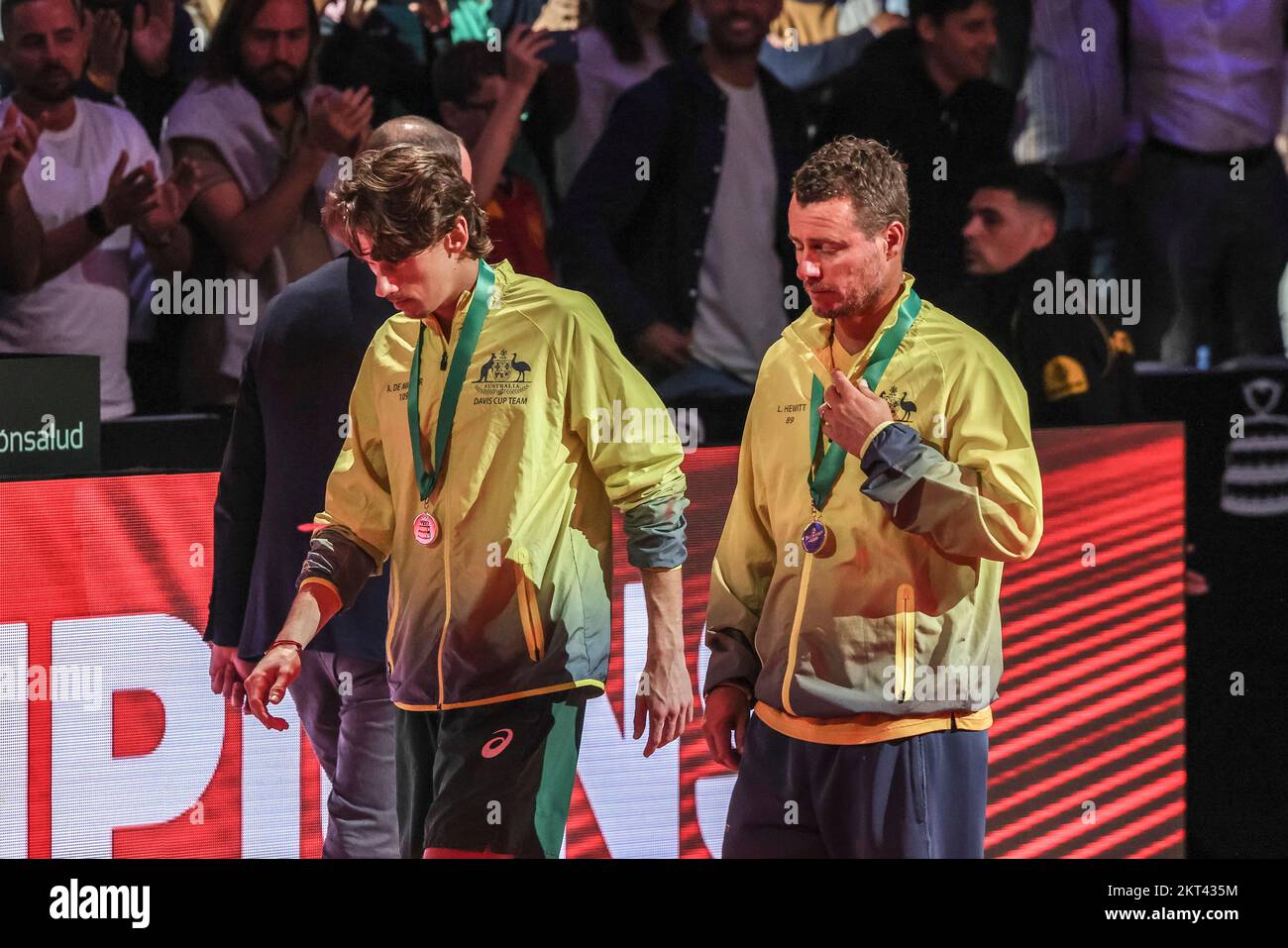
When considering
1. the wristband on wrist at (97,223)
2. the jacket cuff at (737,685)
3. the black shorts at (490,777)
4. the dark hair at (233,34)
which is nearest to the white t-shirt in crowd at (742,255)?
the dark hair at (233,34)

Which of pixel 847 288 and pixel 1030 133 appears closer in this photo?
pixel 847 288

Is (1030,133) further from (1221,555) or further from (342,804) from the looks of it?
(342,804)

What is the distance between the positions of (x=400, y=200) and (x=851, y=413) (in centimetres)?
106

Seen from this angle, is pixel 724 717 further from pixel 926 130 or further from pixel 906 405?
pixel 926 130

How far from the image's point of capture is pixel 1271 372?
16.9 feet

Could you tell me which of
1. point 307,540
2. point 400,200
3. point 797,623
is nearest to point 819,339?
point 797,623

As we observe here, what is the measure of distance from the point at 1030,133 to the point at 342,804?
2749 mm

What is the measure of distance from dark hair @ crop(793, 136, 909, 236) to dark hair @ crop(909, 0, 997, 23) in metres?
1.51

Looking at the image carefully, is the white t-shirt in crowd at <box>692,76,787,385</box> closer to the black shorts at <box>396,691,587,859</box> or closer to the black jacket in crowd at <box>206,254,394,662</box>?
the black jacket in crowd at <box>206,254,394,662</box>

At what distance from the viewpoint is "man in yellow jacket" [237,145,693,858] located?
12.2ft

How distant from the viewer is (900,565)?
368 centimetres

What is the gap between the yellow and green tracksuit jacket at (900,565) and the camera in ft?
11.7
